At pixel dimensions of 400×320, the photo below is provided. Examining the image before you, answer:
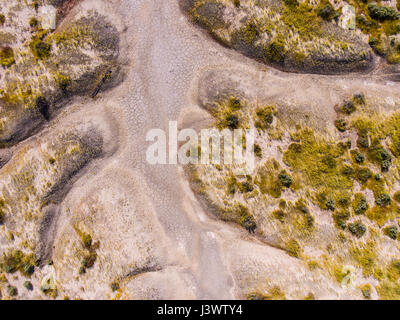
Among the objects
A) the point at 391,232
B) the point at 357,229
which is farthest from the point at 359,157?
the point at 391,232

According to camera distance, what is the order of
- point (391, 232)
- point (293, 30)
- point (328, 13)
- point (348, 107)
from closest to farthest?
1. point (391, 232)
2. point (328, 13)
3. point (293, 30)
4. point (348, 107)

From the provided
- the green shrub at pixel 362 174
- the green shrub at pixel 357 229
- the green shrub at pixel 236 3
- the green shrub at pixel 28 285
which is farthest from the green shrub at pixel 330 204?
the green shrub at pixel 28 285

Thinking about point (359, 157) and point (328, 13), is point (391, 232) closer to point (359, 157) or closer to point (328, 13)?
point (359, 157)

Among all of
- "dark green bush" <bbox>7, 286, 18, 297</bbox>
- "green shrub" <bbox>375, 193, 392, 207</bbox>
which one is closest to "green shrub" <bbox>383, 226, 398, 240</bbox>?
"green shrub" <bbox>375, 193, 392, 207</bbox>

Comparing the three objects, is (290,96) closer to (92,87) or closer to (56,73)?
(92,87)
